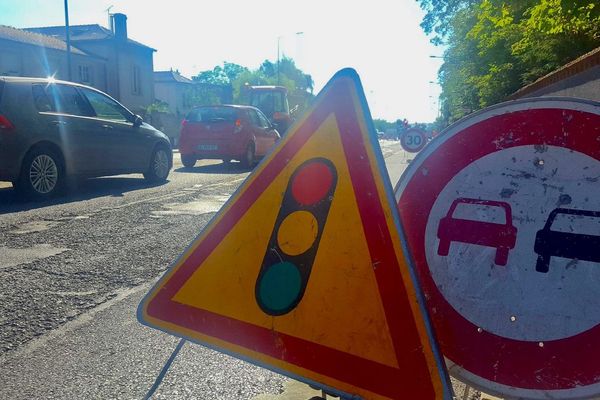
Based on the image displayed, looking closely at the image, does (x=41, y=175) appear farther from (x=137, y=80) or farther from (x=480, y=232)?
(x=137, y=80)

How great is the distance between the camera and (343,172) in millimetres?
1511

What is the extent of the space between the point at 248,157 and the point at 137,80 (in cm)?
3961

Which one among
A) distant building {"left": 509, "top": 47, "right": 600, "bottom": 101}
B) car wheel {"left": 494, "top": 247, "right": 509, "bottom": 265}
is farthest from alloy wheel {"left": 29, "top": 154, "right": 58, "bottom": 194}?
car wheel {"left": 494, "top": 247, "right": 509, "bottom": 265}

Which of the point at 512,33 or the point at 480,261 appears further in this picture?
the point at 512,33

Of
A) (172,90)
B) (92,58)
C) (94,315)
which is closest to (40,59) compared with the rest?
(92,58)

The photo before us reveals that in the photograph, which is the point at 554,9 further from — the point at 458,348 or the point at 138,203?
the point at 138,203

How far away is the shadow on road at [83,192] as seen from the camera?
279 inches

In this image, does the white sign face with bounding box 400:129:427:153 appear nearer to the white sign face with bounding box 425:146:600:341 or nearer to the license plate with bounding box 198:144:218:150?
the license plate with bounding box 198:144:218:150

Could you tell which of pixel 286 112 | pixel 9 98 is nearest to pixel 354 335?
pixel 9 98

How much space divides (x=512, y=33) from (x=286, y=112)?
1253cm

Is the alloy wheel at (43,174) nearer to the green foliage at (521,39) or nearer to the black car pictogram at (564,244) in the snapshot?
the green foliage at (521,39)

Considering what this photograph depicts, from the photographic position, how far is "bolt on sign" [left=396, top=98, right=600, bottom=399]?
1.29 meters

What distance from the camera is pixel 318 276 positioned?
4.91 ft

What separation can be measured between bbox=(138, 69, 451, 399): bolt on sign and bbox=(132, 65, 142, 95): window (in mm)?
50444
